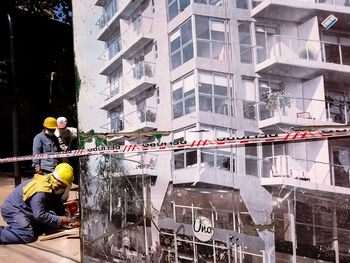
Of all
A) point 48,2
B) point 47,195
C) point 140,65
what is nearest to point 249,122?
point 140,65

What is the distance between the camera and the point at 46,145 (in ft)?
21.8

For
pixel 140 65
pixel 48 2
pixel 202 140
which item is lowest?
pixel 202 140

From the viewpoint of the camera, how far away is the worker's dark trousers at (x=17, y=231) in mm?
5082

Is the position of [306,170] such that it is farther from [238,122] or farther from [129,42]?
[129,42]

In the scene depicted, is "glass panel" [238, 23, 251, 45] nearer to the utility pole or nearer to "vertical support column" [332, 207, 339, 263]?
"vertical support column" [332, 207, 339, 263]

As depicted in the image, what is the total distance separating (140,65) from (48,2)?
11.4m

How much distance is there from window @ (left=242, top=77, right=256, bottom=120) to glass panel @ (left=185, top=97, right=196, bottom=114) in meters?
0.38

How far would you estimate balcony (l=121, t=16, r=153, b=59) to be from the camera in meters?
3.03

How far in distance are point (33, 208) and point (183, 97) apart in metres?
3.33

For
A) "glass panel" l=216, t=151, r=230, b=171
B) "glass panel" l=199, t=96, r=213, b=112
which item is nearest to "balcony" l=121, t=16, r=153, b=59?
"glass panel" l=199, t=96, r=213, b=112

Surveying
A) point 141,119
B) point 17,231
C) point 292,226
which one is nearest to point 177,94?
point 141,119

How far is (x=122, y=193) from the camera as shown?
3350 millimetres

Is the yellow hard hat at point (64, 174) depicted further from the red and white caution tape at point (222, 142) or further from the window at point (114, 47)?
the window at point (114, 47)

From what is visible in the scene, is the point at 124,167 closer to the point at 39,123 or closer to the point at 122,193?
the point at 122,193
